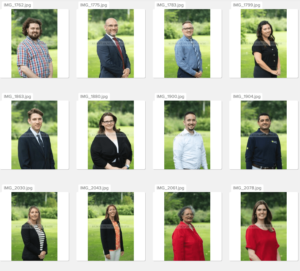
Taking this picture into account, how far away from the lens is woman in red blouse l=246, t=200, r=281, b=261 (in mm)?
10570

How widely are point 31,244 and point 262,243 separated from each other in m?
5.17

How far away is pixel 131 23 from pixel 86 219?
4640mm

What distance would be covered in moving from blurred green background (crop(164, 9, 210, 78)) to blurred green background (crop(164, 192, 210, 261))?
2.75m

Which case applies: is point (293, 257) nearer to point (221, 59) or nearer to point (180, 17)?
point (221, 59)

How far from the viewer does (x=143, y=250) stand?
1084 centimetres

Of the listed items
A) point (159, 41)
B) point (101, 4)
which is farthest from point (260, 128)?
point (101, 4)

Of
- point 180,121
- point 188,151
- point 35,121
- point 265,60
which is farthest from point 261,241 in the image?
point 35,121

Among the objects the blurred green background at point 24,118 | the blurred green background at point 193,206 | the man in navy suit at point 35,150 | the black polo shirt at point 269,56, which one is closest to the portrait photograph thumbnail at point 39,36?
the blurred green background at point 24,118

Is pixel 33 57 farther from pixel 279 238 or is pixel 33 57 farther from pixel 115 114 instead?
pixel 279 238

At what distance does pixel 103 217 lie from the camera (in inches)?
430

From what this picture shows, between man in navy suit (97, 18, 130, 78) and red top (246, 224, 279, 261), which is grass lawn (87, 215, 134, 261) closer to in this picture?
red top (246, 224, 279, 261)

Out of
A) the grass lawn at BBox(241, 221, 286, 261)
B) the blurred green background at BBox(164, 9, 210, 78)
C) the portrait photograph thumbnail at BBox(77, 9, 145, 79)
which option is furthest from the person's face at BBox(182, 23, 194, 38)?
the grass lawn at BBox(241, 221, 286, 261)

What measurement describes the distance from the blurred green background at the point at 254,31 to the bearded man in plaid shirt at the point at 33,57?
177 inches

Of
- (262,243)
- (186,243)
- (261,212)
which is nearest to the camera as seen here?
(186,243)
